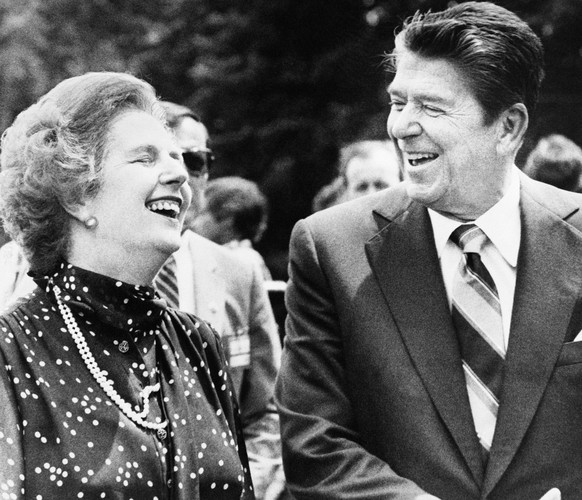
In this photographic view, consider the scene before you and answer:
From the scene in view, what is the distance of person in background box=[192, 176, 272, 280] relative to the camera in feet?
23.2

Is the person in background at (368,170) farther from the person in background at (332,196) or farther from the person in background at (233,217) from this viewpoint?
the person in background at (233,217)

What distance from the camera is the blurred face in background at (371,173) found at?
6.58 meters

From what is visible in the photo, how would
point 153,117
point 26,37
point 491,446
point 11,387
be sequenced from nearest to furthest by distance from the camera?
point 11,387, point 491,446, point 153,117, point 26,37

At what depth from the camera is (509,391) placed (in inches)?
143

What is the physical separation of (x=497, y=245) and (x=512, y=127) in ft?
1.44

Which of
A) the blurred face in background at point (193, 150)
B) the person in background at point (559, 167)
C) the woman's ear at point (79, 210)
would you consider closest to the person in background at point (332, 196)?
the person in background at point (559, 167)

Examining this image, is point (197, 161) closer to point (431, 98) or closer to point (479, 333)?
point (431, 98)

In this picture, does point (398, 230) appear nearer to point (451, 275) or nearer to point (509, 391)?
point (451, 275)

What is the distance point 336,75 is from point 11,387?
9.96m

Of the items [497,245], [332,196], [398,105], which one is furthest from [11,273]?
[332,196]

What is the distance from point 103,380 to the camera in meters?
3.55

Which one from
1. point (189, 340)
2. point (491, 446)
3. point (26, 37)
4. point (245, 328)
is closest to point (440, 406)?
point (491, 446)

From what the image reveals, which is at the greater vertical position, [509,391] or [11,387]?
[11,387]

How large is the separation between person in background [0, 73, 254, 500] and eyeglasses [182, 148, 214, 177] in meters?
1.50
